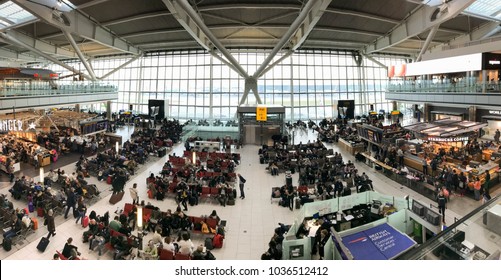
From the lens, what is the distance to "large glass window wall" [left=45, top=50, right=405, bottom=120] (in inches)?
1583

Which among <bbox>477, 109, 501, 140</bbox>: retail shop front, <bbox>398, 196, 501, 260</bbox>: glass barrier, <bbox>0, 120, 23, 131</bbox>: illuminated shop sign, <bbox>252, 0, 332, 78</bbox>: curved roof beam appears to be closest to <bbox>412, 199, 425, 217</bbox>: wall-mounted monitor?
<bbox>398, 196, 501, 260</bbox>: glass barrier

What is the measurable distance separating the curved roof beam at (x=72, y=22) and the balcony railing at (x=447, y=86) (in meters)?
31.1

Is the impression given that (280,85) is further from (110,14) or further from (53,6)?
(53,6)

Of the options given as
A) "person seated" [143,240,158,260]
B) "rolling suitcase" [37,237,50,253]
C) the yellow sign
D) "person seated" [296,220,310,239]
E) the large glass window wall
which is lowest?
"rolling suitcase" [37,237,50,253]

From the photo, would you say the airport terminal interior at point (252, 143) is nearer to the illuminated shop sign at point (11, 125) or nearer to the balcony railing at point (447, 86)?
the balcony railing at point (447, 86)

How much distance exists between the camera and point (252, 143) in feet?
93.3

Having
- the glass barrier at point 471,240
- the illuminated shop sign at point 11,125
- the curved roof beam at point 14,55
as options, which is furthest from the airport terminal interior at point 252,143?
the illuminated shop sign at point 11,125

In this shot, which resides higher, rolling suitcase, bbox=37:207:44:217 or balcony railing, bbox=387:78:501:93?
balcony railing, bbox=387:78:501:93

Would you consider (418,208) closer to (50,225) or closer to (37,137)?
(50,225)

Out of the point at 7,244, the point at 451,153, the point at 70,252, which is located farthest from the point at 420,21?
the point at 7,244

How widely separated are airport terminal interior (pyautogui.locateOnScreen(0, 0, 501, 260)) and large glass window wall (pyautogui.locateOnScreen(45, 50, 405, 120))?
218 millimetres

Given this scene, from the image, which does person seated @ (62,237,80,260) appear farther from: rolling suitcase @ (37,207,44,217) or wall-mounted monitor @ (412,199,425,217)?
wall-mounted monitor @ (412,199,425,217)

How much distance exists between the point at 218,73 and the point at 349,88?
65.8 ft

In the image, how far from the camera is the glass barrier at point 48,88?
18.7m
